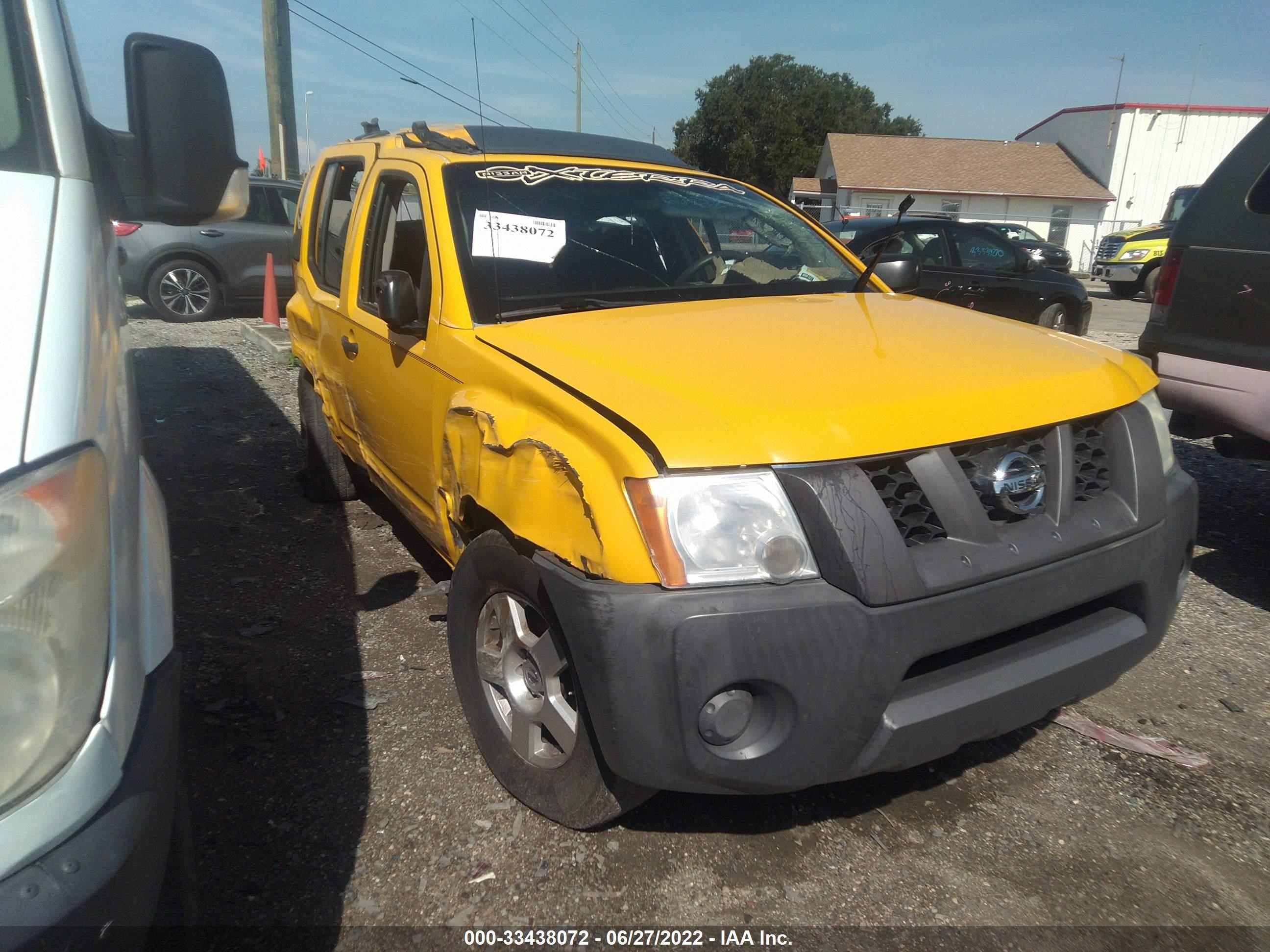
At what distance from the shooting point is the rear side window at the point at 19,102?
1.68 metres

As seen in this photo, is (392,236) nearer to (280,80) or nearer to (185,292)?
(185,292)

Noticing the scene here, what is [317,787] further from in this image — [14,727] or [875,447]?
[875,447]

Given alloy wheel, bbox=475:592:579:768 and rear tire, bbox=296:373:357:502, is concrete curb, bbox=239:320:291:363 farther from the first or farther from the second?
alloy wheel, bbox=475:592:579:768

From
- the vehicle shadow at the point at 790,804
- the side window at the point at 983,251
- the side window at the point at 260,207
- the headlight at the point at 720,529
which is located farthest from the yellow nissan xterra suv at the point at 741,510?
the side window at the point at 260,207

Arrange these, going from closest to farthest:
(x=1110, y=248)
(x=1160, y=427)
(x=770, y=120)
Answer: (x=1160, y=427)
(x=1110, y=248)
(x=770, y=120)

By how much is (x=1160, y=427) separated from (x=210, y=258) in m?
11.1

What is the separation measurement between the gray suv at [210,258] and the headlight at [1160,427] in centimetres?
1002

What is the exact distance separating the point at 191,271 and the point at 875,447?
1107 cm

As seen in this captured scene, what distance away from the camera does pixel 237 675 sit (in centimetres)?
313

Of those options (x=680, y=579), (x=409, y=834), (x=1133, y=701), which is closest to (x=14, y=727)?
(x=680, y=579)

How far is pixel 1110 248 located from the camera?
2142 cm

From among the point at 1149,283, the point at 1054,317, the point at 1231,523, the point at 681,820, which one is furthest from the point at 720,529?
the point at 1149,283

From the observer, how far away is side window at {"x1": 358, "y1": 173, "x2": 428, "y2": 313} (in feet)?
10.7

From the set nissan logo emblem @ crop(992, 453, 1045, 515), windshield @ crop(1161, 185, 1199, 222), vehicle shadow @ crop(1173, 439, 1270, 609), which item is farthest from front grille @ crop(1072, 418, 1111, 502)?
windshield @ crop(1161, 185, 1199, 222)
